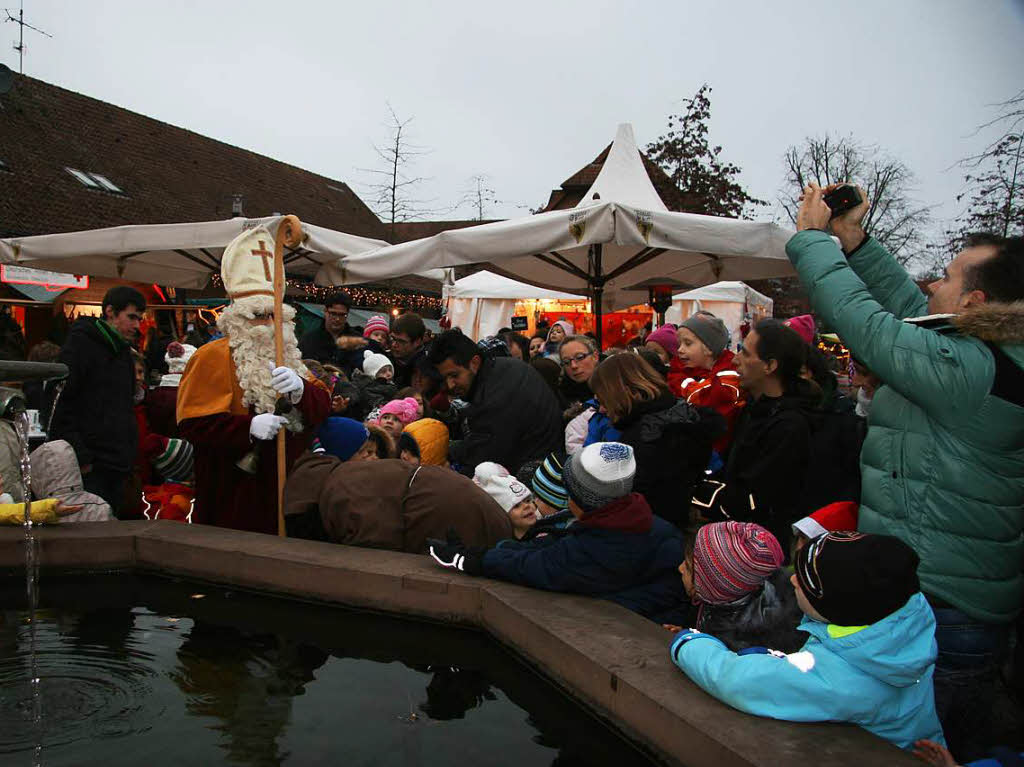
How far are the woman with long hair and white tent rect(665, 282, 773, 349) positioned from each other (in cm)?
1175

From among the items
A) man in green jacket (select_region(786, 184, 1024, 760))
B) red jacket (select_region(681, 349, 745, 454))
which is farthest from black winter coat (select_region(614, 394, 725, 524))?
man in green jacket (select_region(786, 184, 1024, 760))

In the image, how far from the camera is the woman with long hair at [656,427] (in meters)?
3.91

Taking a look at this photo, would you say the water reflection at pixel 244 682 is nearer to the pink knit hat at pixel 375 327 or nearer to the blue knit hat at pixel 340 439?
the blue knit hat at pixel 340 439

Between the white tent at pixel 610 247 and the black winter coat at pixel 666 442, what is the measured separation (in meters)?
2.15

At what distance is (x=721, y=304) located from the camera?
643 inches

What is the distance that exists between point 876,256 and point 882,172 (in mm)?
40567

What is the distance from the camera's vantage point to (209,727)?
8.07 feet

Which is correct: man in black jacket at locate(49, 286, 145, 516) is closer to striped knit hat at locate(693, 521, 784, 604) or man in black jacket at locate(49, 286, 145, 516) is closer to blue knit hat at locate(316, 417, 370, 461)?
blue knit hat at locate(316, 417, 370, 461)

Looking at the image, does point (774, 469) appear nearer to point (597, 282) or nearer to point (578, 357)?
point (578, 357)

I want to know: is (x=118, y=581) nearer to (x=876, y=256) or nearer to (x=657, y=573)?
(x=657, y=573)

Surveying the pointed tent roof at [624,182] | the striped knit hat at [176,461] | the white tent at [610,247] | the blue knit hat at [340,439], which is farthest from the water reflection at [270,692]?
the pointed tent roof at [624,182]

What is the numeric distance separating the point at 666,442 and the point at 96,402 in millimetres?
3794

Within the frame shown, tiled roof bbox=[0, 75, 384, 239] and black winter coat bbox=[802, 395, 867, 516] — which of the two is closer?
black winter coat bbox=[802, 395, 867, 516]

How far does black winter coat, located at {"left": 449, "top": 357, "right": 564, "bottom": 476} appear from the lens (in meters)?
4.68
